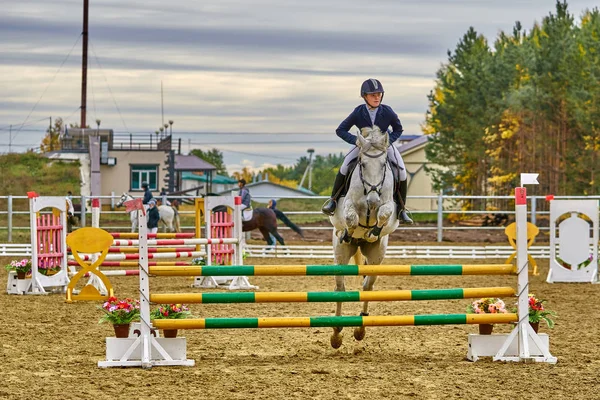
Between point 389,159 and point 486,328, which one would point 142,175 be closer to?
point 389,159

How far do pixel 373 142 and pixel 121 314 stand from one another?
8.30 ft

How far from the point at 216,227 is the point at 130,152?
1452 inches

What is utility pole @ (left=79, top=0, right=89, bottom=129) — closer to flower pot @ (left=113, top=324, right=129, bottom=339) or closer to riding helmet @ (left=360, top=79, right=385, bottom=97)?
riding helmet @ (left=360, top=79, right=385, bottom=97)

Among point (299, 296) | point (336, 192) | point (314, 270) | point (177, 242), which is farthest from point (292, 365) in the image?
point (177, 242)

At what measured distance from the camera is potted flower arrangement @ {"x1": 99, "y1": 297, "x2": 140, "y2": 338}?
7.67m

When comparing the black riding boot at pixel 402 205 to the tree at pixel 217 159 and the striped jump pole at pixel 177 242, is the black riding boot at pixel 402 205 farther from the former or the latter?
the tree at pixel 217 159

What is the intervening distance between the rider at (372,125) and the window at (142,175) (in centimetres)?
4366

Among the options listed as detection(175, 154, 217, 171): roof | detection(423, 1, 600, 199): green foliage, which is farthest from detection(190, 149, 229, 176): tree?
detection(423, 1, 600, 199): green foliage

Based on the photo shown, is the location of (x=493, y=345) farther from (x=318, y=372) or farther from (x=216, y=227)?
(x=216, y=227)

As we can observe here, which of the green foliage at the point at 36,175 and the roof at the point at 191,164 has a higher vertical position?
the roof at the point at 191,164

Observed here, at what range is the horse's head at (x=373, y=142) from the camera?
314 inches

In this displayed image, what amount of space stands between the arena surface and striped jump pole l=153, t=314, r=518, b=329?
13.0 inches

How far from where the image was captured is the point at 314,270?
746 cm

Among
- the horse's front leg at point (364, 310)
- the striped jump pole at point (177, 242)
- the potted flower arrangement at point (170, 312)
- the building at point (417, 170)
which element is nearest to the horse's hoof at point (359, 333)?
the horse's front leg at point (364, 310)
